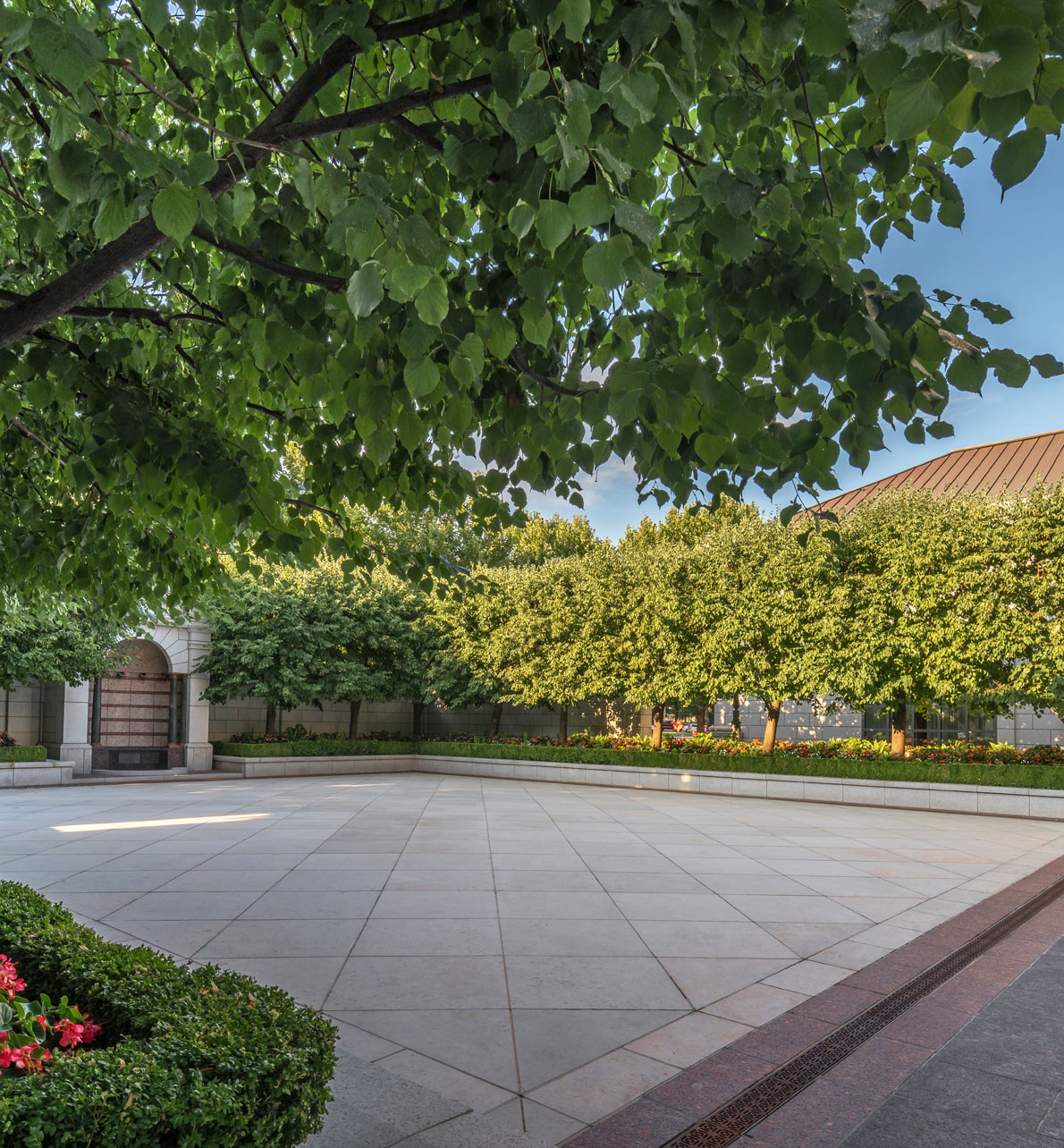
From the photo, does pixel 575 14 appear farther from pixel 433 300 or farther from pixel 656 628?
pixel 656 628

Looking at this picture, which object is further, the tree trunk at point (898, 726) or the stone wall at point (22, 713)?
the stone wall at point (22, 713)

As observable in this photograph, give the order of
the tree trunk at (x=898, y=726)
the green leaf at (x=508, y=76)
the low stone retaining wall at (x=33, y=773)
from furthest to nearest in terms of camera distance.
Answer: the low stone retaining wall at (x=33, y=773)
the tree trunk at (x=898, y=726)
the green leaf at (x=508, y=76)

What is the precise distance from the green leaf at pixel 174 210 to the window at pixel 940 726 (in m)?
23.3

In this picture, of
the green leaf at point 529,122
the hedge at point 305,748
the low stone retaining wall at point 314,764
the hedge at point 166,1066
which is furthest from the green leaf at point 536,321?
the hedge at point 305,748

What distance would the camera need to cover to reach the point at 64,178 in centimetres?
255

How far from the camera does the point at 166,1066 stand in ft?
9.31

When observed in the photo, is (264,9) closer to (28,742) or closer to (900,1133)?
(900,1133)

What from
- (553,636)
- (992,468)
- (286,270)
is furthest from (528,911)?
(992,468)

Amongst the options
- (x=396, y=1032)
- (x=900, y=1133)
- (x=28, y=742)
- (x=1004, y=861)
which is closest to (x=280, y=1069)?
(x=396, y=1032)

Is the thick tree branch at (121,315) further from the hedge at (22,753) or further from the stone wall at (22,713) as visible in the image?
the stone wall at (22,713)

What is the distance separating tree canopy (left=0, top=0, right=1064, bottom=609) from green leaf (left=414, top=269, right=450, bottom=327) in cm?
1

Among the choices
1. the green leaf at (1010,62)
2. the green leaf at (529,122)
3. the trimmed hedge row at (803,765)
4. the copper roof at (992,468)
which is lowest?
the trimmed hedge row at (803,765)

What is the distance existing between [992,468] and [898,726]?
1120cm

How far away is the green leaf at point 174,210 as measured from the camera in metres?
2.27
